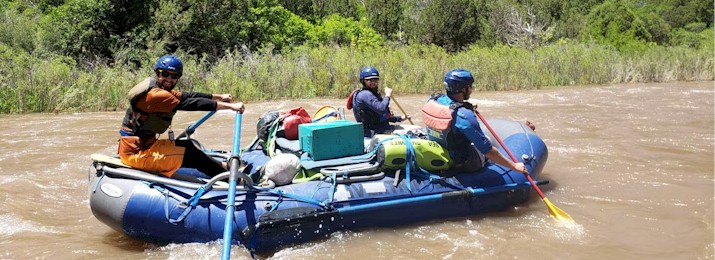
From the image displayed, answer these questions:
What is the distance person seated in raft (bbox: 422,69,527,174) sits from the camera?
454 cm

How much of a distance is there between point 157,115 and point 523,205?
3275 mm

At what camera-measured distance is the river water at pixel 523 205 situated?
167 inches

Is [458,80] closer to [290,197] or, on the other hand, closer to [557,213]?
[557,213]

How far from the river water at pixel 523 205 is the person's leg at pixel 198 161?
2.33ft

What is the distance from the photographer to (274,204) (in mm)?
4211

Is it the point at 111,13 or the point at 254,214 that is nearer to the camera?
the point at 254,214

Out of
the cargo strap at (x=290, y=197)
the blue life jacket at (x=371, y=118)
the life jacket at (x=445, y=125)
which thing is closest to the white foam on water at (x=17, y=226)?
the cargo strap at (x=290, y=197)

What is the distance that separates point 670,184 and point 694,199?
0.50m

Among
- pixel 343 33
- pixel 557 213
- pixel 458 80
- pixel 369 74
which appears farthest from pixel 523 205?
pixel 343 33

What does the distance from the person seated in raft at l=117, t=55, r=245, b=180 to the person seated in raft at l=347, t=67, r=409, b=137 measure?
1.82m

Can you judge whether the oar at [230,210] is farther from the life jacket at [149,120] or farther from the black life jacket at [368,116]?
the black life jacket at [368,116]

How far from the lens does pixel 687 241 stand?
4.48 metres

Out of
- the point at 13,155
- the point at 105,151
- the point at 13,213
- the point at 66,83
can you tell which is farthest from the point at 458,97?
the point at 66,83

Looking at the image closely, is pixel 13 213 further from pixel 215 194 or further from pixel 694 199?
pixel 694 199
